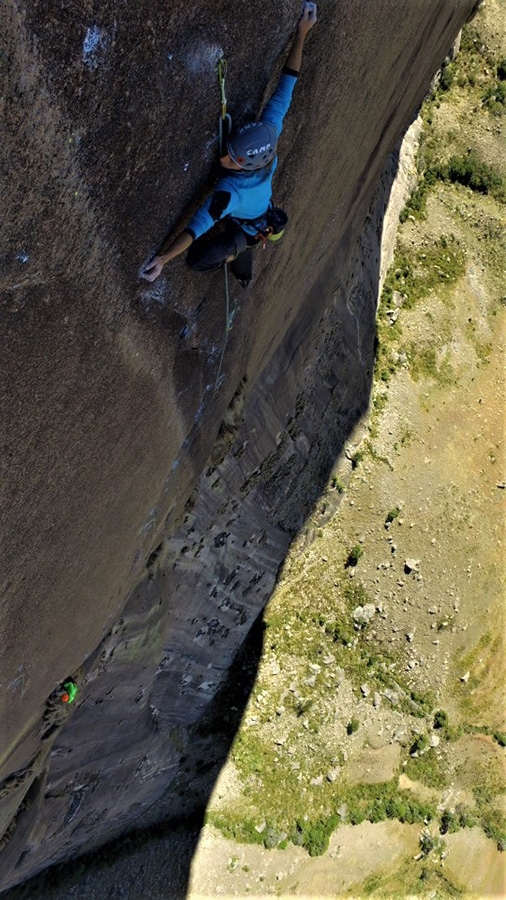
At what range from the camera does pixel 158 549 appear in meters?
6.23

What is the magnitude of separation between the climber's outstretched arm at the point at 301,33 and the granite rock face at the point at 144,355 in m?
0.07

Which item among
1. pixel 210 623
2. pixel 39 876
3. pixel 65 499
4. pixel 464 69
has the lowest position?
pixel 39 876

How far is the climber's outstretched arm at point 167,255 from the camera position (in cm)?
345

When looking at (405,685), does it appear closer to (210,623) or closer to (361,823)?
(361,823)

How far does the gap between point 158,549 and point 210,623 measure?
2.64 meters

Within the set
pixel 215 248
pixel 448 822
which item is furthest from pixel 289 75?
pixel 448 822

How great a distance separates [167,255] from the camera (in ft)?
11.4

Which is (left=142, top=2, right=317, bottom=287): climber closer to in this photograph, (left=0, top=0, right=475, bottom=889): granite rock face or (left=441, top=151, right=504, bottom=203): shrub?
(left=0, top=0, right=475, bottom=889): granite rock face

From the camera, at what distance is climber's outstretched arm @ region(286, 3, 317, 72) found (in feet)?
11.9

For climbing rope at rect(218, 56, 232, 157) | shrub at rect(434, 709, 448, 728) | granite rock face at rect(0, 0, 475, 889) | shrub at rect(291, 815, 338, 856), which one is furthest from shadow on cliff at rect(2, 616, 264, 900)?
climbing rope at rect(218, 56, 232, 157)

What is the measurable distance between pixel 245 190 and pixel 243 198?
0.04m

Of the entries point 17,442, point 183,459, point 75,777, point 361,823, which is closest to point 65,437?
point 17,442

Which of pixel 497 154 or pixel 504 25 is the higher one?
pixel 504 25

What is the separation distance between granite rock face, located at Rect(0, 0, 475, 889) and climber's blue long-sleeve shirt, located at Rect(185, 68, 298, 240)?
0.42 feet
